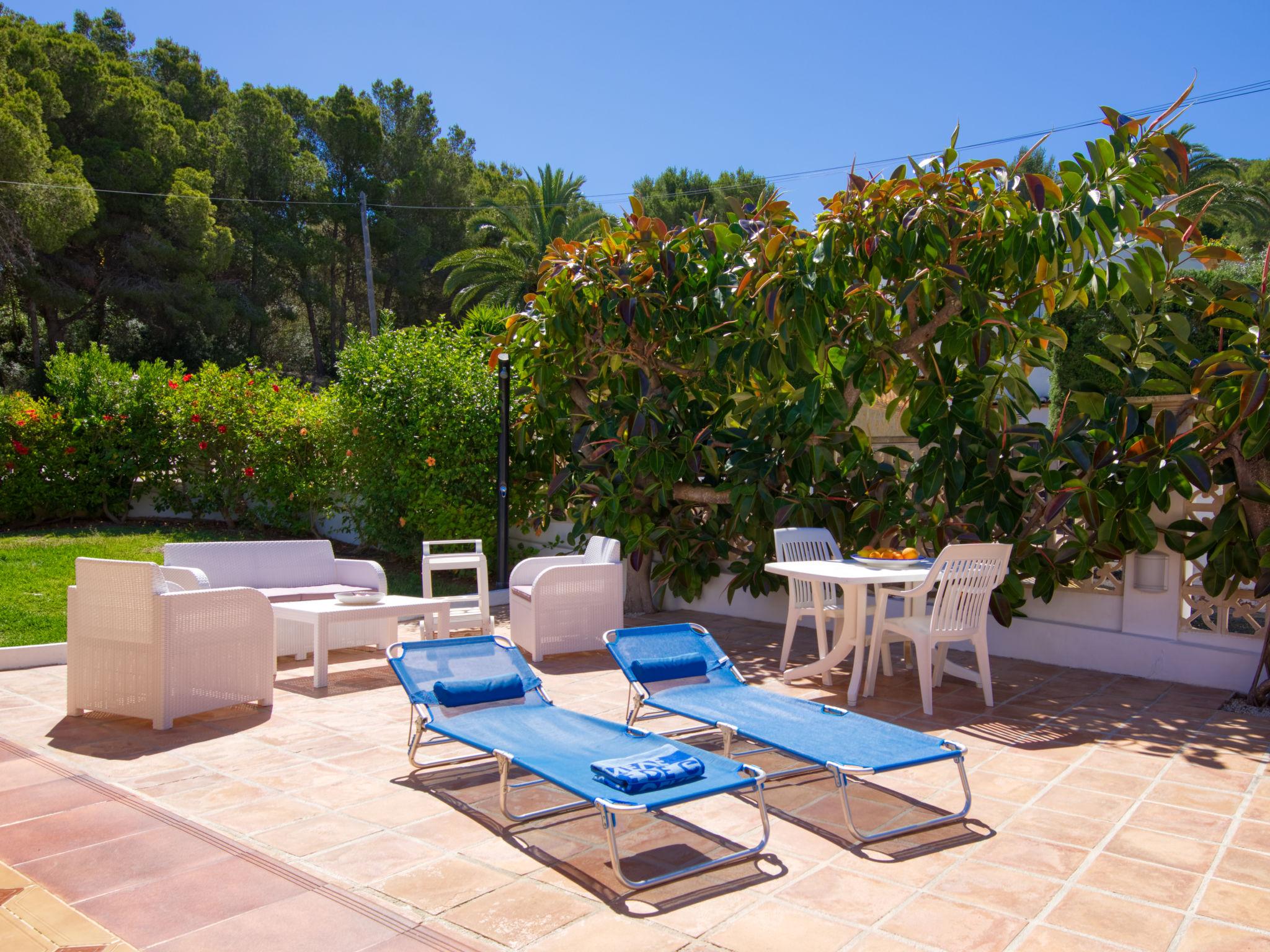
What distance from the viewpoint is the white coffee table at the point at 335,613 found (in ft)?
19.1

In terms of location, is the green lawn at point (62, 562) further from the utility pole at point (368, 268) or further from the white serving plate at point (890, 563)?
the utility pole at point (368, 268)

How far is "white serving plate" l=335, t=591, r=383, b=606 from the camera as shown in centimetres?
614

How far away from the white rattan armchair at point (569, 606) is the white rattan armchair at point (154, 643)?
197cm

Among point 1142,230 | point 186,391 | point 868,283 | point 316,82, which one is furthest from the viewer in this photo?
point 316,82

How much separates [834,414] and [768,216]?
5.43 ft

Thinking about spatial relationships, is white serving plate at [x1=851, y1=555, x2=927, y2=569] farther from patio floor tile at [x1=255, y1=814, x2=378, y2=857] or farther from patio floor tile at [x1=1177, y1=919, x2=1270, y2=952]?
patio floor tile at [x1=255, y1=814, x2=378, y2=857]

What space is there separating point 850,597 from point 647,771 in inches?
110

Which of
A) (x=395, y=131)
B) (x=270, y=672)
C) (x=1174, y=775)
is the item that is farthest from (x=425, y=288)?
(x=1174, y=775)

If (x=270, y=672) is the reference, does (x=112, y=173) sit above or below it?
above

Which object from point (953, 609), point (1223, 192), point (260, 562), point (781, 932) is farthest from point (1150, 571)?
point (1223, 192)

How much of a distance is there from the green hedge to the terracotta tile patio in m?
4.80

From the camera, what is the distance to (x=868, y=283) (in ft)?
22.2

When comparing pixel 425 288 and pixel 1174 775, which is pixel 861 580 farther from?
pixel 425 288

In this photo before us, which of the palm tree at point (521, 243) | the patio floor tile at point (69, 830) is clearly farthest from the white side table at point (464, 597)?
the palm tree at point (521, 243)
